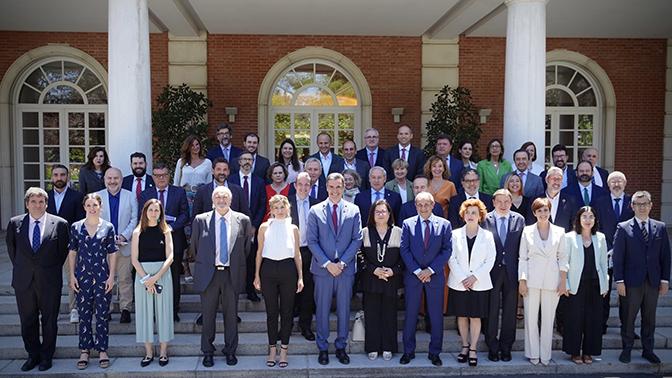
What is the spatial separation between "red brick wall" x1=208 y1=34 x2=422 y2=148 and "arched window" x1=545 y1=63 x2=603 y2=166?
318 centimetres

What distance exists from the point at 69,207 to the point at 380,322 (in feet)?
11.4

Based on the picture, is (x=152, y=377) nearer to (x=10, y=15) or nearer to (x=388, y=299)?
(x=388, y=299)

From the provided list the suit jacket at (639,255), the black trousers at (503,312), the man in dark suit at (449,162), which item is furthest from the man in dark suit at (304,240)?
the suit jacket at (639,255)

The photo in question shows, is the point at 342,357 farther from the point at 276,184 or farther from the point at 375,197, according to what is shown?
the point at 276,184

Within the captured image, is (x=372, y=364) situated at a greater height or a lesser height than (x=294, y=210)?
lesser

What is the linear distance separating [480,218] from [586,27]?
26.3ft

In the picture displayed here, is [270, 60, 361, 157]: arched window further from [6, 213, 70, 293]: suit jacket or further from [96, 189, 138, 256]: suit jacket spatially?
[6, 213, 70, 293]: suit jacket

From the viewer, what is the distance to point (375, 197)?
625 cm

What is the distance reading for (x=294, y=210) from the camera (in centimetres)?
595

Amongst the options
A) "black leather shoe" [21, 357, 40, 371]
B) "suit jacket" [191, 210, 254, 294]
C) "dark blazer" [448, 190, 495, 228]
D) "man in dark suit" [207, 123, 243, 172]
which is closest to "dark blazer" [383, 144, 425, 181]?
"dark blazer" [448, 190, 495, 228]

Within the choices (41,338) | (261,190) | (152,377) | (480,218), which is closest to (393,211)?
(480,218)

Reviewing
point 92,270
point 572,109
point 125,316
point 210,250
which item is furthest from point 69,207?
point 572,109

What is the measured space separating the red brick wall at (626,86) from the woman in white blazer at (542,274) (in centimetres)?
744

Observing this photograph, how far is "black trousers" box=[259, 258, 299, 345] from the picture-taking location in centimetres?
544
